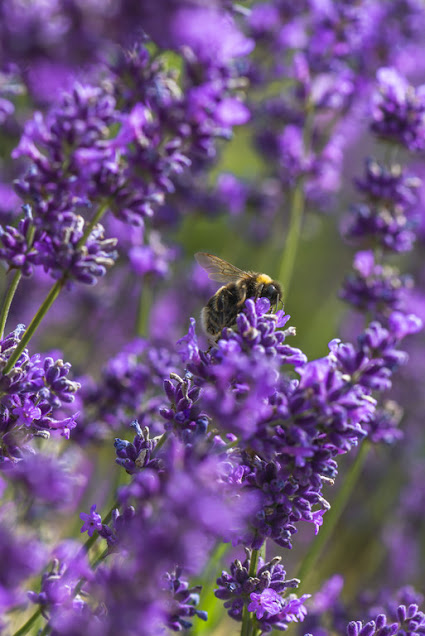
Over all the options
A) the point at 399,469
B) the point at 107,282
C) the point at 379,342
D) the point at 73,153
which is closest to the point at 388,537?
the point at 399,469

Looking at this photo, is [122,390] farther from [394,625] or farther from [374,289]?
[394,625]

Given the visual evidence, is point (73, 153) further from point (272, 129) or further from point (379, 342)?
point (272, 129)

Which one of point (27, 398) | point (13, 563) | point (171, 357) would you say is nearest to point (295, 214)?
point (171, 357)

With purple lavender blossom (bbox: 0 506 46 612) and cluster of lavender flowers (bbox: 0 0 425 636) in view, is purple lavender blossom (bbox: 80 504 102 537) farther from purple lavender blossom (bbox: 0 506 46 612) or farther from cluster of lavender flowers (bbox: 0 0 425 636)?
purple lavender blossom (bbox: 0 506 46 612)

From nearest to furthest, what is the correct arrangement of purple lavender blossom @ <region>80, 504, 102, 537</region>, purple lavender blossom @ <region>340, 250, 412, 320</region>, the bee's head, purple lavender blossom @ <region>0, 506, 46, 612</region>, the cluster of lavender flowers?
purple lavender blossom @ <region>0, 506, 46, 612</region>
the cluster of lavender flowers
purple lavender blossom @ <region>80, 504, 102, 537</region>
the bee's head
purple lavender blossom @ <region>340, 250, 412, 320</region>

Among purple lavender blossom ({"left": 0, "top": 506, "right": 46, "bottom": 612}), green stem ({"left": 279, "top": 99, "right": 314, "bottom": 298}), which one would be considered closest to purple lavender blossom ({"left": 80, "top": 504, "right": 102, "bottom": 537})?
purple lavender blossom ({"left": 0, "top": 506, "right": 46, "bottom": 612})

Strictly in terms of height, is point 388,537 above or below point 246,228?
below

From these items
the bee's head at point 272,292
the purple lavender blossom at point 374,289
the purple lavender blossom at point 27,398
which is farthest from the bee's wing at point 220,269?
the purple lavender blossom at point 27,398

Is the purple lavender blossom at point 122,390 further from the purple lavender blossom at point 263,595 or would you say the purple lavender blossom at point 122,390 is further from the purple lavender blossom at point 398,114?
the purple lavender blossom at point 398,114
